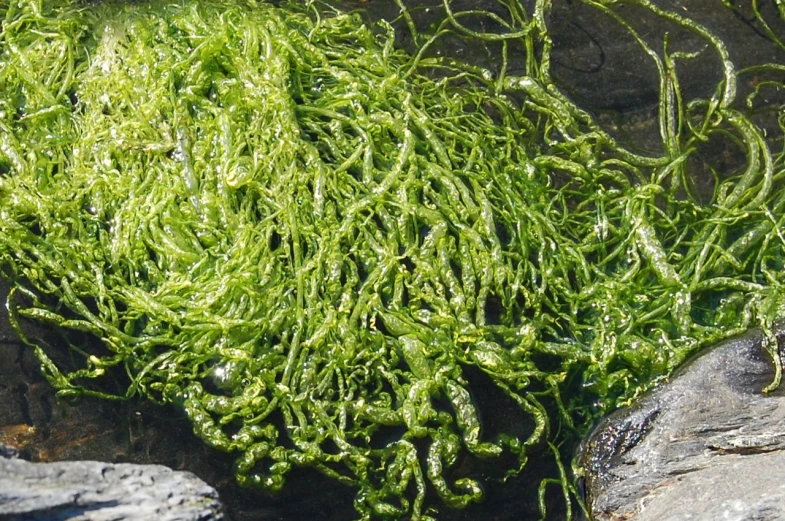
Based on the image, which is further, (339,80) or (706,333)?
(339,80)

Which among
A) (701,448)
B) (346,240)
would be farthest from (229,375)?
(701,448)

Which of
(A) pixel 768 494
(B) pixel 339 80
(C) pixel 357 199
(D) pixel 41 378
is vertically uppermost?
(B) pixel 339 80

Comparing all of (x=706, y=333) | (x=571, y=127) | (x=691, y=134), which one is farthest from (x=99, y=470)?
(x=691, y=134)

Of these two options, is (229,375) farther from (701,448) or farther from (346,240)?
(701,448)

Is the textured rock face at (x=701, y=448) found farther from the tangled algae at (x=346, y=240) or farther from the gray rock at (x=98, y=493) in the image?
the gray rock at (x=98, y=493)

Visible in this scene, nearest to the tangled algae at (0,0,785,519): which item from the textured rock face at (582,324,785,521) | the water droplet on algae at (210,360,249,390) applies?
the water droplet on algae at (210,360,249,390)

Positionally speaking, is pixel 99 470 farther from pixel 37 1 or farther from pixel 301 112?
pixel 37 1

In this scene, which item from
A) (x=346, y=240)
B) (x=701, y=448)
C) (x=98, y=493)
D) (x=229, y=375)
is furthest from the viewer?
(x=346, y=240)
